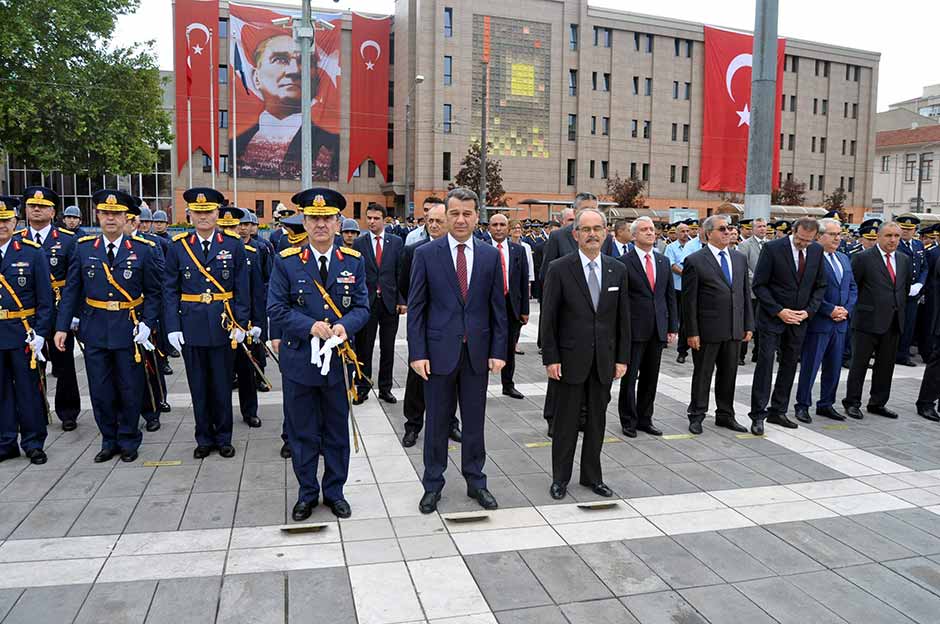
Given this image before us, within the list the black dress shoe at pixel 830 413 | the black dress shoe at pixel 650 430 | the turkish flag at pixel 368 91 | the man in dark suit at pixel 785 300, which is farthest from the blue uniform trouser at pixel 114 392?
the turkish flag at pixel 368 91

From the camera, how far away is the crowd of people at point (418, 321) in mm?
5051

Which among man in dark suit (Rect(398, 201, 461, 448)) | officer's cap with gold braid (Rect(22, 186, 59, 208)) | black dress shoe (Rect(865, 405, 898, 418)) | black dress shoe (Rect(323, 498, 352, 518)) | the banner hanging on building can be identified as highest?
the banner hanging on building

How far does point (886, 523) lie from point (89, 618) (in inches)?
199

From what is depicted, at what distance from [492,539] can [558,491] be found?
0.93 meters

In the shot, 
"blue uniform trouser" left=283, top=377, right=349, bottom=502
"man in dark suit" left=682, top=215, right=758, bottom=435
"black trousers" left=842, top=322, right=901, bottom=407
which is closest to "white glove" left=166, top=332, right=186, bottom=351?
"blue uniform trouser" left=283, top=377, right=349, bottom=502

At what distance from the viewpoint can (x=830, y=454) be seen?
6699 mm

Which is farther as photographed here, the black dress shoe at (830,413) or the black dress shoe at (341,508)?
the black dress shoe at (830,413)

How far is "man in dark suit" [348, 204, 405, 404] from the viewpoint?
8.27m

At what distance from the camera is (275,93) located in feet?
147

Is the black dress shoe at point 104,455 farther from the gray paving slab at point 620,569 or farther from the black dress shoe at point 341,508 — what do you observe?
the gray paving slab at point 620,569

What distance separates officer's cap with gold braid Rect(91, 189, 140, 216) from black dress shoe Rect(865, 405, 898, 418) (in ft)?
26.7

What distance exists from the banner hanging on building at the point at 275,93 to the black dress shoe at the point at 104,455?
3928 cm

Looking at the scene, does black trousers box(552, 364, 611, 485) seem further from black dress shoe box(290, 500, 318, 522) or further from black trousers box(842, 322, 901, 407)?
black trousers box(842, 322, 901, 407)

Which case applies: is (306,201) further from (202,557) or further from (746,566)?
(746,566)
